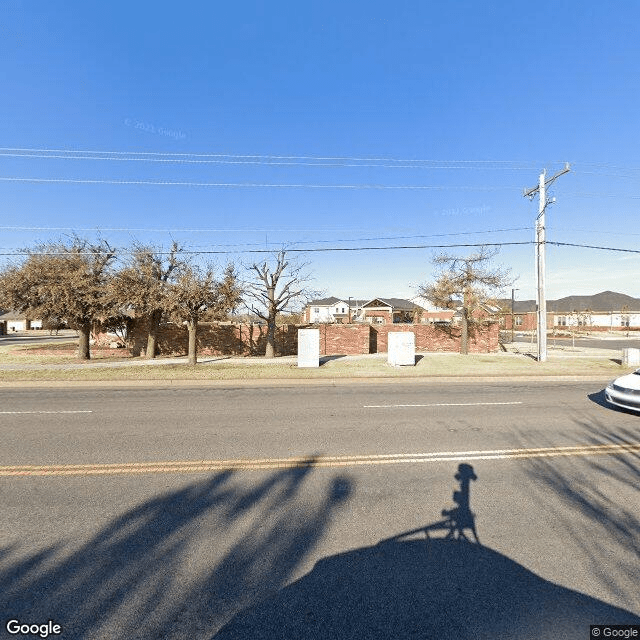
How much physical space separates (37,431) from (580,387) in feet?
48.5

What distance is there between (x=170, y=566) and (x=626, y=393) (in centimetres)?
928

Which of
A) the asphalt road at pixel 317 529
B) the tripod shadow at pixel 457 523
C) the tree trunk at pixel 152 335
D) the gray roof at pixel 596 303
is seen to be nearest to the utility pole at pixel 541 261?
the asphalt road at pixel 317 529

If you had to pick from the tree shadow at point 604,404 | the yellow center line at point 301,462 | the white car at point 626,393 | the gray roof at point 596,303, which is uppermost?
the gray roof at point 596,303

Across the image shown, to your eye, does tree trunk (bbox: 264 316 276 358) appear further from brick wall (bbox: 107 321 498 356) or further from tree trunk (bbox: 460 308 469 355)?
tree trunk (bbox: 460 308 469 355)

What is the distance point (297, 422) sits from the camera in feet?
24.2

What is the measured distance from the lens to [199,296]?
16391mm

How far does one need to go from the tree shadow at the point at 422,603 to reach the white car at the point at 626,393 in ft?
22.6

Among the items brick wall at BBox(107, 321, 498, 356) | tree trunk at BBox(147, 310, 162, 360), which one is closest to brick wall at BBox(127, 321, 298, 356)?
brick wall at BBox(107, 321, 498, 356)

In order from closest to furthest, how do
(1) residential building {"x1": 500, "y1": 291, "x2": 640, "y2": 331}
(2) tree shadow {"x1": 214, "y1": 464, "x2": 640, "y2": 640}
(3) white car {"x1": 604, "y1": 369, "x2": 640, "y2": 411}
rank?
(2) tree shadow {"x1": 214, "y1": 464, "x2": 640, "y2": 640}
(3) white car {"x1": 604, "y1": 369, "x2": 640, "y2": 411}
(1) residential building {"x1": 500, "y1": 291, "x2": 640, "y2": 331}

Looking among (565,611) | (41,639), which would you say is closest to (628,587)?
(565,611)

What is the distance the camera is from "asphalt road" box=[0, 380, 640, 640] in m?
2.45

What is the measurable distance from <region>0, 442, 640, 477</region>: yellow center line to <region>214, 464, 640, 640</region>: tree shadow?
82.5 inches

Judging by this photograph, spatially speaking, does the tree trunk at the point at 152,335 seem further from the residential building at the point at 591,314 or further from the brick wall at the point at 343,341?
the residential building at the point at 591,314

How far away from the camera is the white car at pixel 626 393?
25.0 ft
